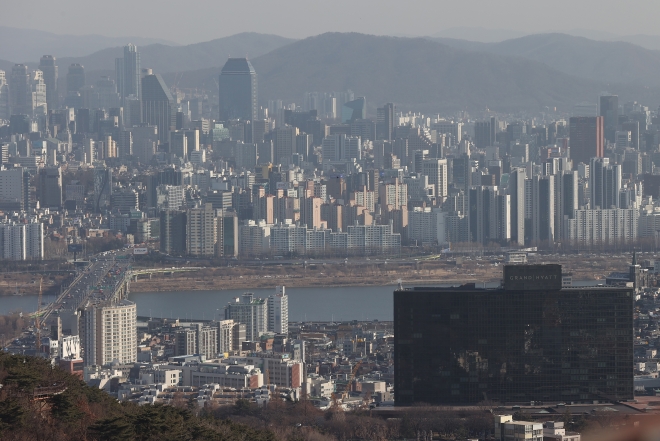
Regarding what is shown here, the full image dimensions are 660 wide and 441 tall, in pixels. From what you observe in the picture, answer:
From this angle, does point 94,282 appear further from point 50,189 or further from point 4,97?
point 4,97

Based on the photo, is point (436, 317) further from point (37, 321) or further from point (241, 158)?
point (241, 158)

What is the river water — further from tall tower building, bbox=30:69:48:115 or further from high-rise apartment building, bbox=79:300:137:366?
tall tower building, bbox=30:69:48:115

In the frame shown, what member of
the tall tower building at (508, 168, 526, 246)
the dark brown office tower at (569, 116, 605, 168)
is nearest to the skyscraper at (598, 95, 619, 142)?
the dark brown office tower at (569, 116, 605, 168)

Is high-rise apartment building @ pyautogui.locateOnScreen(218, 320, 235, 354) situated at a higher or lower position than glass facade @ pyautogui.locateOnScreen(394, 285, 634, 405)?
lower

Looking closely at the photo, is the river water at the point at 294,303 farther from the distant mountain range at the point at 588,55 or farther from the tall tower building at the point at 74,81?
the distant mountain range at the point at 588,55

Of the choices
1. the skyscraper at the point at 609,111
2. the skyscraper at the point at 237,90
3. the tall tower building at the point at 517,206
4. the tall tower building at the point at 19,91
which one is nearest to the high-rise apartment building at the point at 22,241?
the tall tower building at the point at 517,206

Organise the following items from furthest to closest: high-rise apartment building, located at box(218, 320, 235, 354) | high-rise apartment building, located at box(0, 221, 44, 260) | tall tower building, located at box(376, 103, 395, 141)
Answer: tall tower building, located at box(376, 103, 395, 141) → high-rise apartment building, located at box(0, 221, 44, 260) → high-rise apartment building, located at box(218, 320, 235, 354)

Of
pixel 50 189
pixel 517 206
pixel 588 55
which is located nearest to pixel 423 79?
pixel 588 55

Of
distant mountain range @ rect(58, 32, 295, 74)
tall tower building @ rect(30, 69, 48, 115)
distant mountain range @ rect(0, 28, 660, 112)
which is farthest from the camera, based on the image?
distant mountain range @ rect(58, 32, 295, 74)
